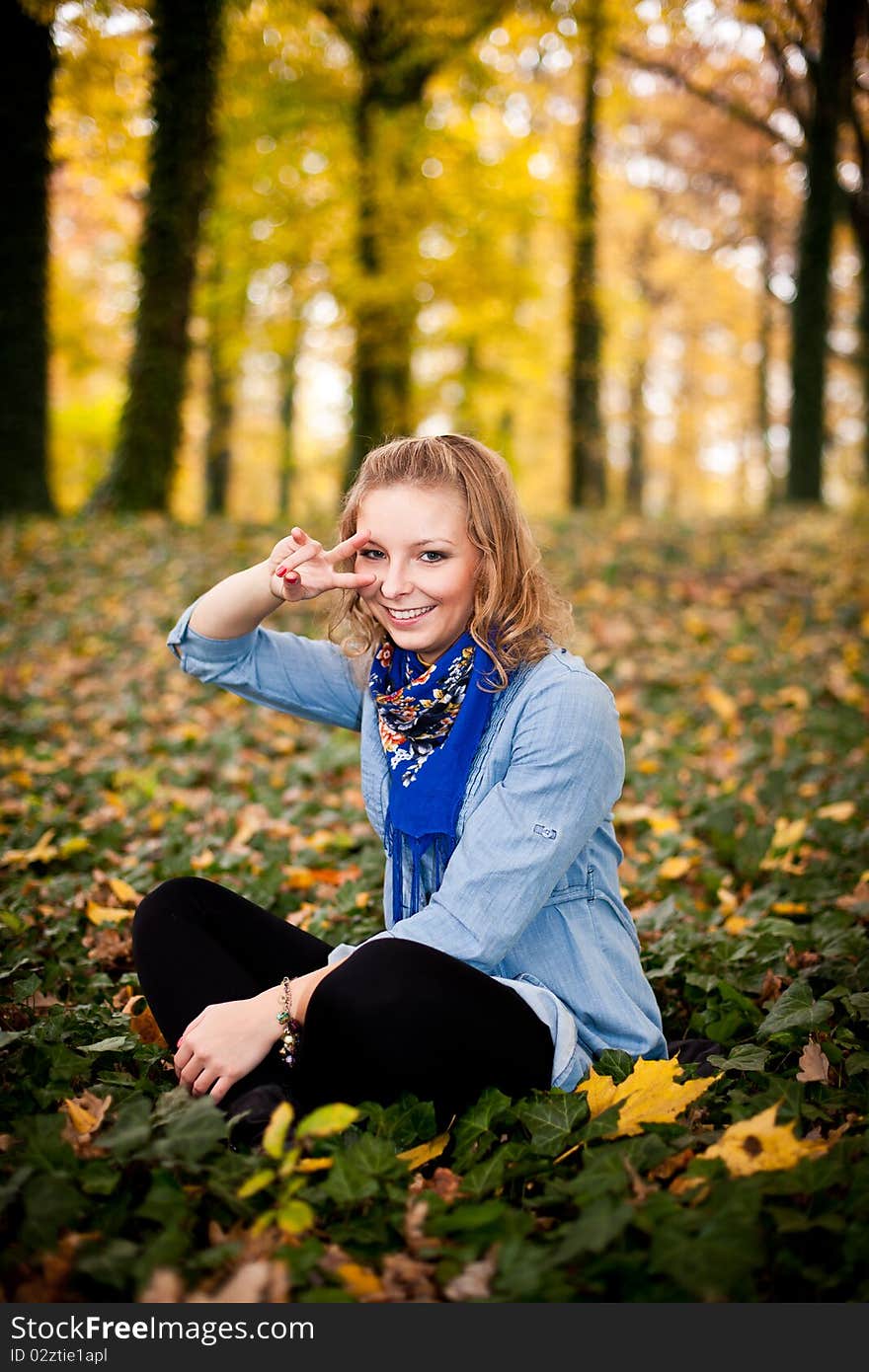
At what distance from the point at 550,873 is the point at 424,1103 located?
49 cm

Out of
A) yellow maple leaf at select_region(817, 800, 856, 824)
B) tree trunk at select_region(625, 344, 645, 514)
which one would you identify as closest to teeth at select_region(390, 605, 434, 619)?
yellow maple leaf at select_region(817, 800, 856, 824)

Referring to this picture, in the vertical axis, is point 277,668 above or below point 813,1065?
above

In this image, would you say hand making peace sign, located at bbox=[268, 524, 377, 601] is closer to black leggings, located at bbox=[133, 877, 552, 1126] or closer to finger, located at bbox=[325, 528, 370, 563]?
finger, located at bbox=[325, 528, 370, 563]

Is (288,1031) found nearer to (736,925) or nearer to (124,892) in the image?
(124,892)

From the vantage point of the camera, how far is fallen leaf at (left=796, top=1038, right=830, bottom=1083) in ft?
6.66

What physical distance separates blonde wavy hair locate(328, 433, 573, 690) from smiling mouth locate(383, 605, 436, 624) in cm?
11

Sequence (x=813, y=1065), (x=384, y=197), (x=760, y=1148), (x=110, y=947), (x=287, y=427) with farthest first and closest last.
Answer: (x=287, y=427), (x=384, y=197), (x=110, y=947), (x=813, y=1065), (x=760, y=1148)

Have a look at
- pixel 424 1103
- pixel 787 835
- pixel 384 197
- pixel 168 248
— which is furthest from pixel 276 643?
pixel 384 197

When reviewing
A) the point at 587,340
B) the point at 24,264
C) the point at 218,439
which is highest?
the point at 587,340

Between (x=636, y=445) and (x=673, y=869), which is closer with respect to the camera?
(x=673, y=869)

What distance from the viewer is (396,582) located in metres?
2.09

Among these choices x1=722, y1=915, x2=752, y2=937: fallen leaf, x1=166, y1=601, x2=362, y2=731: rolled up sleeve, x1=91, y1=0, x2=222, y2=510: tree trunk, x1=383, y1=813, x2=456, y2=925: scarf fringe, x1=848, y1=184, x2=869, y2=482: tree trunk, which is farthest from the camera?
x1=848, y1=184, x2=869, y2=482: tree trunk

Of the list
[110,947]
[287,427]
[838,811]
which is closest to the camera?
[110,947]

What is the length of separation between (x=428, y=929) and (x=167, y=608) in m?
5.38
